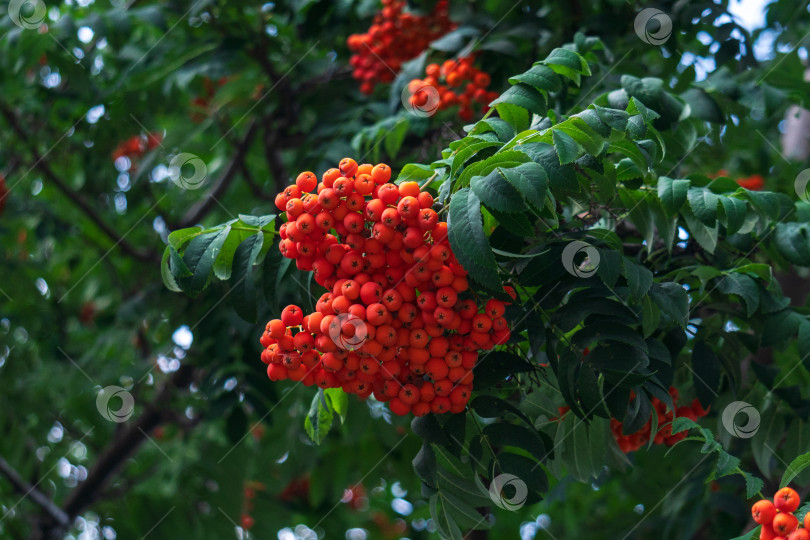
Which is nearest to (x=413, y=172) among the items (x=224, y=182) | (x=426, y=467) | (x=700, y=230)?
(x=426, y=467)

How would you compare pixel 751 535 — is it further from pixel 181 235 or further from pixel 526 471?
pixel 181 235

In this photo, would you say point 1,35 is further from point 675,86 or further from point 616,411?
point 616,411

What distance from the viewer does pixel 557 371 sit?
2.21m

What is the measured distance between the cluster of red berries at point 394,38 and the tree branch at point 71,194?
1.92 meters

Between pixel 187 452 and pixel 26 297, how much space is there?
1.56m

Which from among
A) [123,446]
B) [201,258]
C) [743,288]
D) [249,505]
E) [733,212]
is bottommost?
[249,505]

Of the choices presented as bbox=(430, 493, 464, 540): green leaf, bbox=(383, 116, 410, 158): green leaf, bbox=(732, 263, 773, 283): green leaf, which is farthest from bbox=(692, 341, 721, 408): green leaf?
bbox=(383, 116, 410, 158): green leaf

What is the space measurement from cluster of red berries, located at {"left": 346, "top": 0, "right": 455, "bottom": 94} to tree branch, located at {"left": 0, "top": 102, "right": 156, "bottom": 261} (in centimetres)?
192

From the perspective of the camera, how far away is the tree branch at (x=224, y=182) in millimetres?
4930

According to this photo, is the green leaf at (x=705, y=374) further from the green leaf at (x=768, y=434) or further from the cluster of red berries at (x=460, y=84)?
the cluster of red berries at (x=460, y=84)

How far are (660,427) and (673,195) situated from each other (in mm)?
736

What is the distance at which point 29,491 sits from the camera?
16.2 ft

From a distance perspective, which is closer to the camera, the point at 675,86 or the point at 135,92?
the point at 675,86

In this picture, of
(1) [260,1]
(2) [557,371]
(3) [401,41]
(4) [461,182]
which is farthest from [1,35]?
(2) [557,371]
